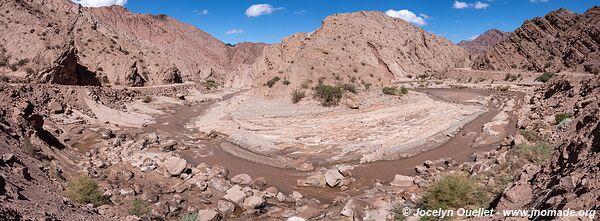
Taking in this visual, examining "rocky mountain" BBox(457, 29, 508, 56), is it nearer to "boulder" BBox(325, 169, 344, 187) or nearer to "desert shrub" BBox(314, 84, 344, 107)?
"desert shrub" BBox(314, 84, 344, 107)

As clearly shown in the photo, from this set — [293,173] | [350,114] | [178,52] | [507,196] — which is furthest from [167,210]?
[178,52]

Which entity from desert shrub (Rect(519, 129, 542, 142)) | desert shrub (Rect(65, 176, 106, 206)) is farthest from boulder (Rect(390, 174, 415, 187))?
desert shrub (Rect(65, 176, 106, 206))

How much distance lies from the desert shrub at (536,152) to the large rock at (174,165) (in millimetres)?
12404

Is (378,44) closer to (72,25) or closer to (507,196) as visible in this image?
(72,25)

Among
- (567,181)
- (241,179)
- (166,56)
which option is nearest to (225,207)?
(241,179)

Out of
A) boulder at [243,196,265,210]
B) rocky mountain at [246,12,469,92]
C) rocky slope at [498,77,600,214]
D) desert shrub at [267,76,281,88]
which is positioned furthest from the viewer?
desert shrub at [267,76,281,88]

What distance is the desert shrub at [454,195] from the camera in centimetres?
948

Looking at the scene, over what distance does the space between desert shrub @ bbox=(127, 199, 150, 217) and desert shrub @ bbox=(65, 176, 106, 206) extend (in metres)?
0.82

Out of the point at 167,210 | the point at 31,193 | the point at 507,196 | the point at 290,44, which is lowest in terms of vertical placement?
the point at 167,210

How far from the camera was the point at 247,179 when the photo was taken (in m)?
14.7

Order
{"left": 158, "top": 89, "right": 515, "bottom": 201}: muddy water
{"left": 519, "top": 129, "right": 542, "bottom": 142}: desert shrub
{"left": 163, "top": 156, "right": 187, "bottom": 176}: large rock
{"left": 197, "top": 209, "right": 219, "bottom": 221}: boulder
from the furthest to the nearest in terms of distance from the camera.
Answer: {"left": 519, "top": 129, "right": 542, "bottom": 142}: desert shrub → {"left": 163, "top": 156, "right": 187, "bottom": 176}: large rock → {"left": 158, "top": 89, "right": 515, "bottom": 201}: muddy water → {"left": 197, "top": 209, "right": 219, "bottom": 221}: boulder

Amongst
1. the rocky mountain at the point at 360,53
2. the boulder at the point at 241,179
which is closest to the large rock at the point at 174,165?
the boulder at the point at 241,179

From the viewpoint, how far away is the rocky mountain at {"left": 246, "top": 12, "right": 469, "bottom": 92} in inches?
1331

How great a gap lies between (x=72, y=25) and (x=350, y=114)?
3664cm
